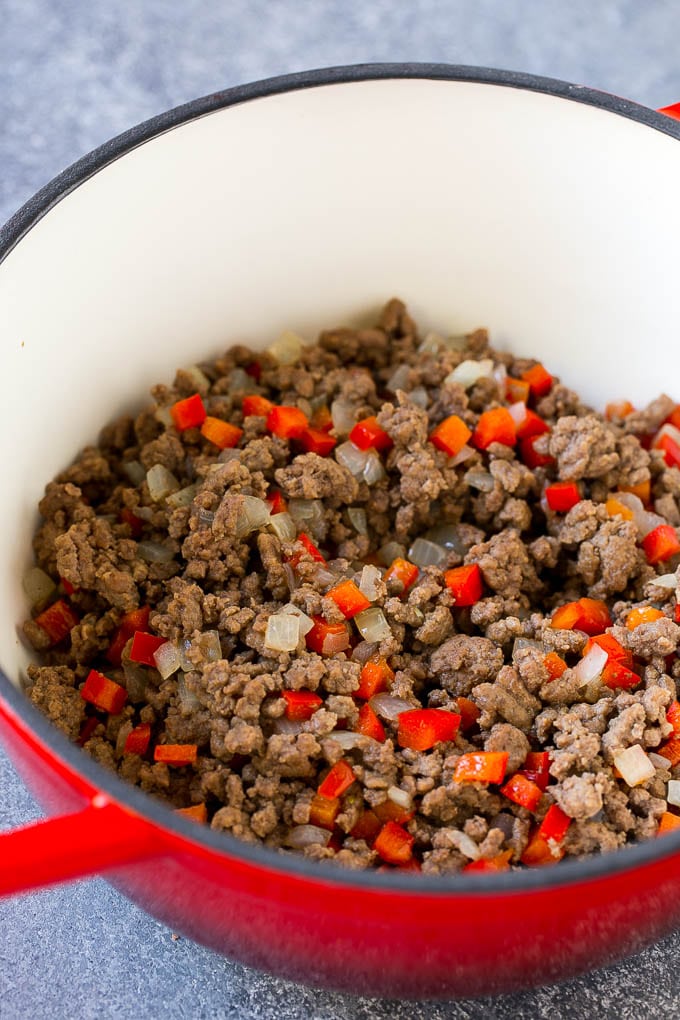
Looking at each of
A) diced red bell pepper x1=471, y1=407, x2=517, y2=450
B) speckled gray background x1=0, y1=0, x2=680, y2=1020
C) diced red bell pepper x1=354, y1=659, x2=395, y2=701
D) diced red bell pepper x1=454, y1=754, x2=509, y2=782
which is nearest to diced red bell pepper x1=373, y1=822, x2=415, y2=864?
diced red bell pepper x1=454, y1=754, x2=509, y2=782

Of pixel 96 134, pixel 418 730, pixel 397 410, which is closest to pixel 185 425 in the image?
pixel 397 410

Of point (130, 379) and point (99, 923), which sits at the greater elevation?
point (130, 379)

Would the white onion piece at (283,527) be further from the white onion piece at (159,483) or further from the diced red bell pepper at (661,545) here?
the diced red bell pepper at (661,545)

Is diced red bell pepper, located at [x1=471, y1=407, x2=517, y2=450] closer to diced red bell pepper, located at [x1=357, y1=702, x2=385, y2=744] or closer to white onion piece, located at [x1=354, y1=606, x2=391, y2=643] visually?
white onion piece, located at [x1=354, y1=606, x2=391, y2=643]

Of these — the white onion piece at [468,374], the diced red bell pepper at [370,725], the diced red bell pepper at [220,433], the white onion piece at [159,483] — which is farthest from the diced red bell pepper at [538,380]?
the diced red bell pepper at [370,725]

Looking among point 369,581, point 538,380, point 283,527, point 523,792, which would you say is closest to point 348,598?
point 369,581

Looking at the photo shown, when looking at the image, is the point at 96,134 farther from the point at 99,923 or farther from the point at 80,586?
the point at 99,923

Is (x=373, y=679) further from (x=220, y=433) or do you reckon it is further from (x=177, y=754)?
(x=220, y=433)
